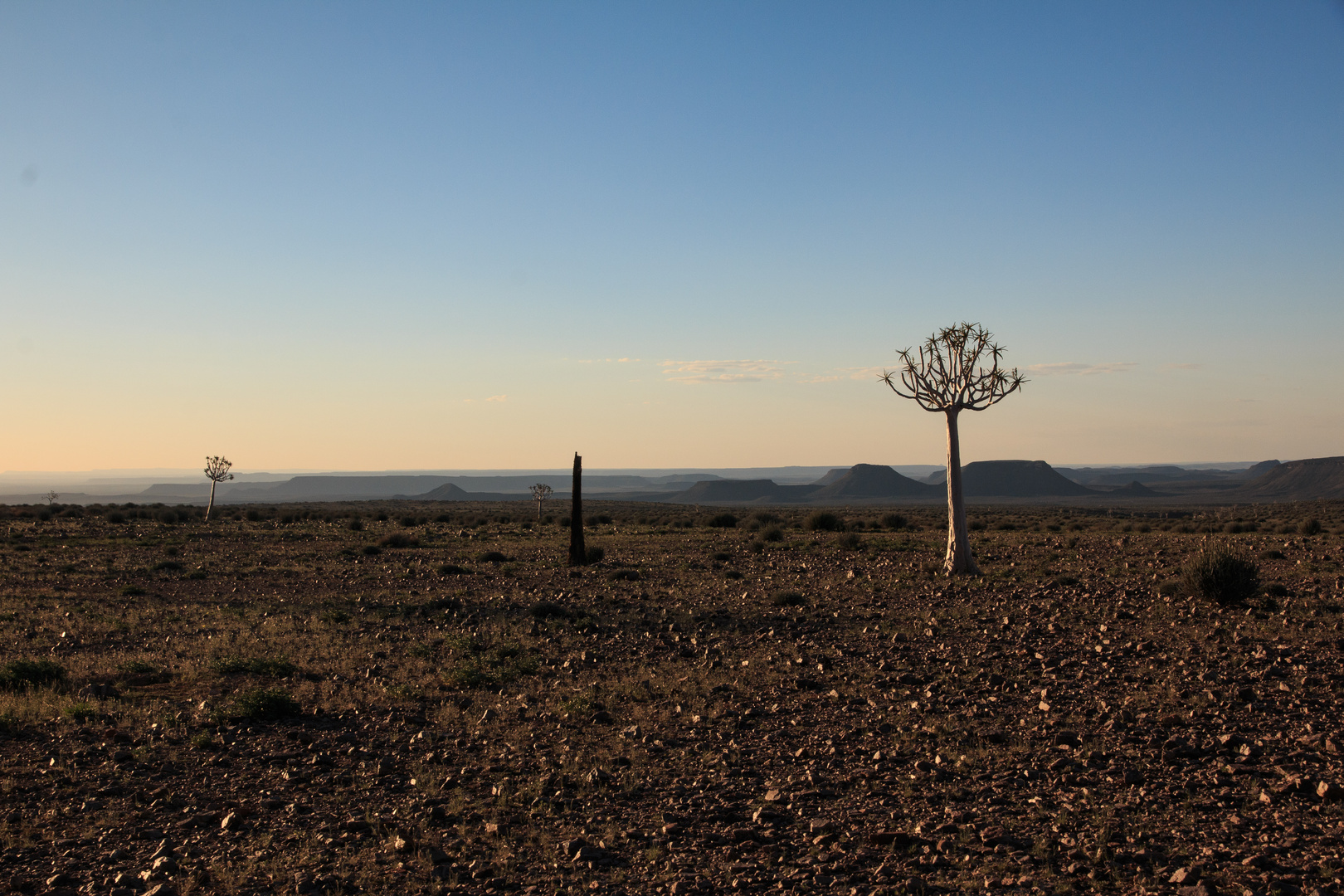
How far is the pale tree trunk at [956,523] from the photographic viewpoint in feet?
65.6

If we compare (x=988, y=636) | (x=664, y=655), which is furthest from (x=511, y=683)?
(x=988, y=636)

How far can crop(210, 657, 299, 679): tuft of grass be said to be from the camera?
38.5 feet

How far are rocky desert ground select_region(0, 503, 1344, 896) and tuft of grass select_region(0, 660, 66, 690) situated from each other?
42 mm

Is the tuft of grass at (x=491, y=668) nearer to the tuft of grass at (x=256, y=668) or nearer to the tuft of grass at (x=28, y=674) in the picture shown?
the tuft of grass at (x=256, y=668)

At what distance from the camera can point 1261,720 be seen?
8250mm

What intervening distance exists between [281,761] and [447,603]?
9.88 m

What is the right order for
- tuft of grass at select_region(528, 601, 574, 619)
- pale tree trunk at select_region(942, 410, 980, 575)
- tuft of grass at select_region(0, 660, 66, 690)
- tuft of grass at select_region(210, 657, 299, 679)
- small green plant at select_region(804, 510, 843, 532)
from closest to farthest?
tuft of grass at select_region(0, 660, 66, 690) < tuft of grass at select_region(210, 657, 299, 679) < tuft of grass at select_region(528, 601, 574, 619) < pale tree trunk at select_region(942, 410, 980, 575) < small green plant at select_region(804, 510, 843, 532)

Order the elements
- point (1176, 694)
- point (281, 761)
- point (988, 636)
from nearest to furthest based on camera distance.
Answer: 1. point (281, 761)
2. point (1176, 694)
3. point (988, 636)

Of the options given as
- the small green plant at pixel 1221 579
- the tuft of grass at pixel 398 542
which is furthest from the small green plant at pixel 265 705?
the tuft of grass at pixel 398 542

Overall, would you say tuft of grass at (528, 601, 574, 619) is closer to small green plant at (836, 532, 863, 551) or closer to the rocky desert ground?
the rocky desert ground

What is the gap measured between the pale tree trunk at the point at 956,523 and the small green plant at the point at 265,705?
14.9 metres

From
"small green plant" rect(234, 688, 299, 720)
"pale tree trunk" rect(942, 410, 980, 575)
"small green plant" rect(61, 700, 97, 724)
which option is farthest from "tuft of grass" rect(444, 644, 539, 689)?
"pale tree trunk" rect(942, 410, 980, 575)

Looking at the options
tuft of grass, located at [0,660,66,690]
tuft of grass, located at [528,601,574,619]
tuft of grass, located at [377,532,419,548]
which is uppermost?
tuft of grass, located at [0,660,66,690]

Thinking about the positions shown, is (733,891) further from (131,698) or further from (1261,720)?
(131,698)
